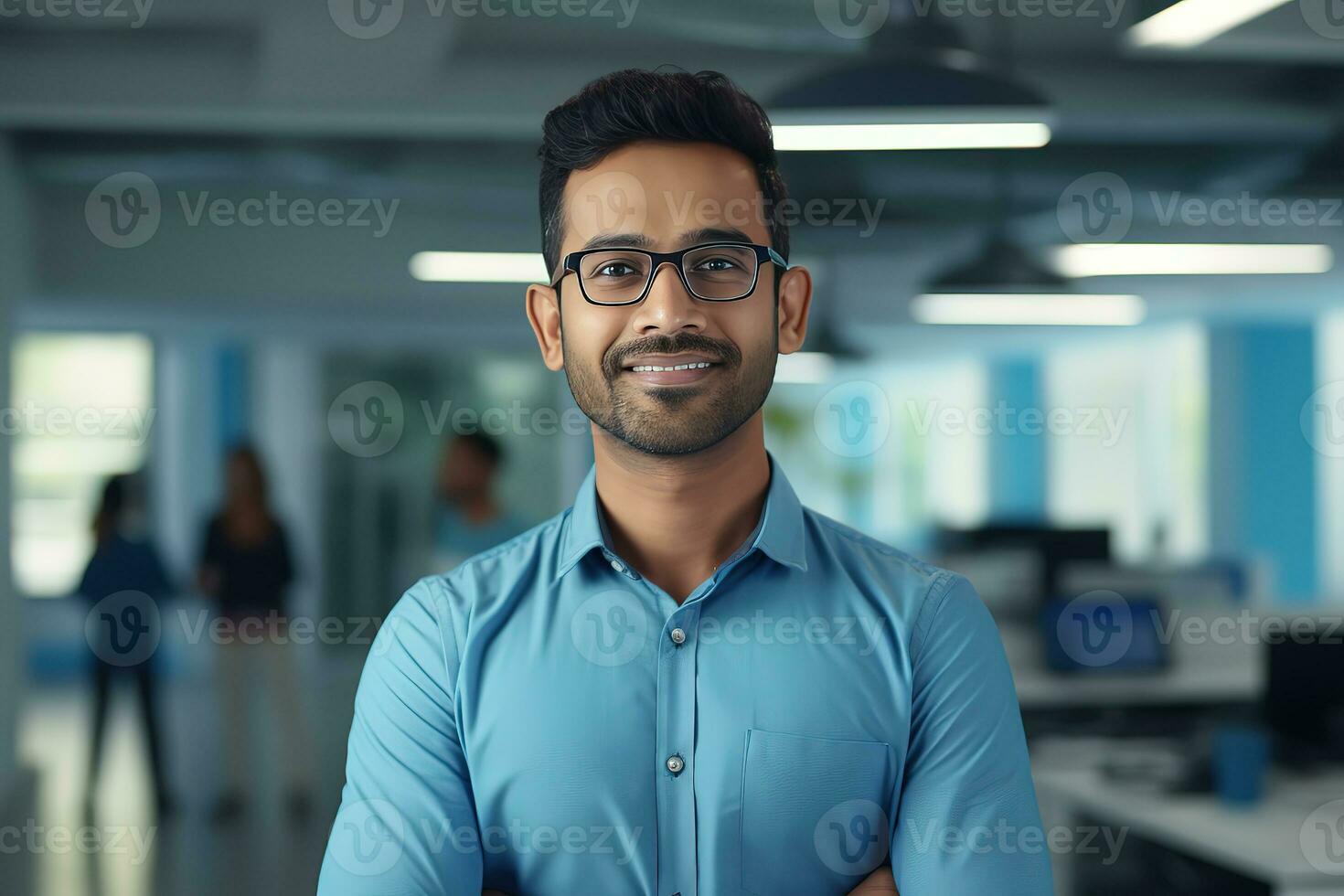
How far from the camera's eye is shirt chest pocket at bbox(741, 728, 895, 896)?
1.29 m

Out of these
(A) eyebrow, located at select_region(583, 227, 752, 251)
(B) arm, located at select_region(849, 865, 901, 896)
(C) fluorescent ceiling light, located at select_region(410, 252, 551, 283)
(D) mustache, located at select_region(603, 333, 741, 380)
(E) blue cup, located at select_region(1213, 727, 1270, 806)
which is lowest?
(E) blue cup, located at select_region(1213, 727, 1270, 806)

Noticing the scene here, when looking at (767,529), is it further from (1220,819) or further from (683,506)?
(1220,819)

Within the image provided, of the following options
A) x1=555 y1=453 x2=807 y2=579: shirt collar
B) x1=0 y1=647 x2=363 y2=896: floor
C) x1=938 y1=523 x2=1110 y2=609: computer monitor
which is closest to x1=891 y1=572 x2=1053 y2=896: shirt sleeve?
x1=555 y1=453 x2=807 y2=579: shirt collar

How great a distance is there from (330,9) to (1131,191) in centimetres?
365

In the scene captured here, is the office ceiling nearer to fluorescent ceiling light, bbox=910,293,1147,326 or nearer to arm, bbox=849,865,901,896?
fluorescent ceiling light, bbox=910,293,1147,326

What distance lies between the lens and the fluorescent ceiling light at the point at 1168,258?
5578mm

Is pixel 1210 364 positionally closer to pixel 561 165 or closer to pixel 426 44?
pixel 426 44

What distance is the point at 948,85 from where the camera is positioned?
8.23ft

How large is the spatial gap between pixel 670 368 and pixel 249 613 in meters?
3.66

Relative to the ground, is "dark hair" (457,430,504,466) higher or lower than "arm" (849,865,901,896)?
higher

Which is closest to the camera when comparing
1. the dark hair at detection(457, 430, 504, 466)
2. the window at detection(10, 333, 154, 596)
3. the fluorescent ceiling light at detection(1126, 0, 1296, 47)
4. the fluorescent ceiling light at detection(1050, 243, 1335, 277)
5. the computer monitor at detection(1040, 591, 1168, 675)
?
the fluorescent ceiling light at detection(1126, 0, 1296, 47)

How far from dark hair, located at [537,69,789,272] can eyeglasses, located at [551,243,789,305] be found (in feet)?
0.28

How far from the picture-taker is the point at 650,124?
4.34ft

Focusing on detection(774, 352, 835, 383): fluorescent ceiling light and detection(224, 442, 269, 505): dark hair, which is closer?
detection(224, 442, 269, 505): dark hair
